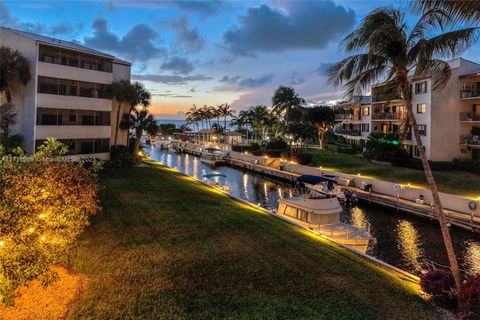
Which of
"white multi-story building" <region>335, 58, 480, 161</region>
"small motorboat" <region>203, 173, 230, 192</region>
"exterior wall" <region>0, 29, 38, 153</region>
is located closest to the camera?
"exterior wall" <region>0, 29, 38, 153</region>

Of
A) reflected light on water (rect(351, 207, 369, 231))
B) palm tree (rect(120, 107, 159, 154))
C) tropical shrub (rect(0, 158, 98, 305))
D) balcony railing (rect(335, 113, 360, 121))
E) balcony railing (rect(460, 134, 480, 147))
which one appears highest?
balcony railing (rect(335, 113, 360, 121))

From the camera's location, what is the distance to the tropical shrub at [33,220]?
8219 millimetres

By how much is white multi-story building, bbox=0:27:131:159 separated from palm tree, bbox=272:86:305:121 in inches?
1760

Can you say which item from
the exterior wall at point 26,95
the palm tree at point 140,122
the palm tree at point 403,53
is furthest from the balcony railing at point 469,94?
the exterior wall at point 26,95

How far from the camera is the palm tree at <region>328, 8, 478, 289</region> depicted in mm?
11375

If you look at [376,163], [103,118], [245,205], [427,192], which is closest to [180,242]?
[245,205]

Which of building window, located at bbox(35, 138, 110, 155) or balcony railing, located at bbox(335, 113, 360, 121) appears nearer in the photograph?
building window, located at bbox(35, 138, 110, 155)

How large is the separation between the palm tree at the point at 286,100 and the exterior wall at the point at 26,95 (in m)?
54.3

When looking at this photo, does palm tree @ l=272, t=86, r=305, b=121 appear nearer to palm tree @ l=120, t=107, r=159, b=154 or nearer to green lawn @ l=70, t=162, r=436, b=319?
palm tree @ l=120, t=107, r=159, b=154

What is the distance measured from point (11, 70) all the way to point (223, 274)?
33.1m

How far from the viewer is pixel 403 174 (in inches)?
1673

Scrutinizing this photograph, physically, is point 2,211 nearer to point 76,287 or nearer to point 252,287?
point 76,287

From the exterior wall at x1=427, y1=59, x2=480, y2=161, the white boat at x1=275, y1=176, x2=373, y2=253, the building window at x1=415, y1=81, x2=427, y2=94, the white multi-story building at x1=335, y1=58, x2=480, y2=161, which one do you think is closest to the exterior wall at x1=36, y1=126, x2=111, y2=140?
the white boat at x1=275, y1=176, x2=373, y2=253

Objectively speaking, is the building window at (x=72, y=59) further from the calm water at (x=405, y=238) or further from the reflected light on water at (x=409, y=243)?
the reflected light on water at (x=409, y=243)
